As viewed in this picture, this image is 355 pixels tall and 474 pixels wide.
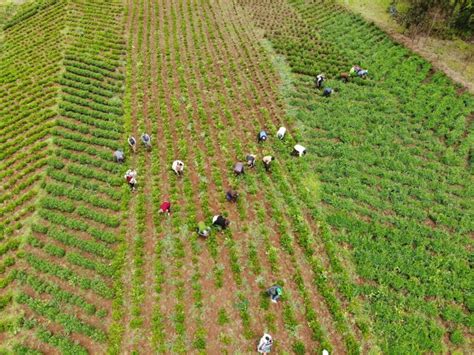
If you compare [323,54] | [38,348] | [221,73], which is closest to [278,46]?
[323,54]

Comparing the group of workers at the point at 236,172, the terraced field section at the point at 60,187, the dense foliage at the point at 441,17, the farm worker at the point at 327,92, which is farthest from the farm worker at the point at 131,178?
the dense foliage at the point at 441,17

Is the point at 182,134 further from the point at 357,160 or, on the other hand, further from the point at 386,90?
the point at 386,90

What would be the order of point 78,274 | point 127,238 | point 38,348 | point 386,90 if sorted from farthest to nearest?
point 386,90 < point 127,238 < point 78,274 < point 38,348

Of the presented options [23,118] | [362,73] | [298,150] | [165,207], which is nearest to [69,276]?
[165,207]

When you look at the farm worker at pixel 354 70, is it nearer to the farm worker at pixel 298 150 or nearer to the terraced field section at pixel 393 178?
the terraced field section at pixel 393 178

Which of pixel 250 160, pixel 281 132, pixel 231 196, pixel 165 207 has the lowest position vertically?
pixel 165 207

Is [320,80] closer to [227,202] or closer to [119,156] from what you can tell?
[227,202]

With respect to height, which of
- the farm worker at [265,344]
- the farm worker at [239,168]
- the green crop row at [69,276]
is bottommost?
the green crop row at [69,276]
